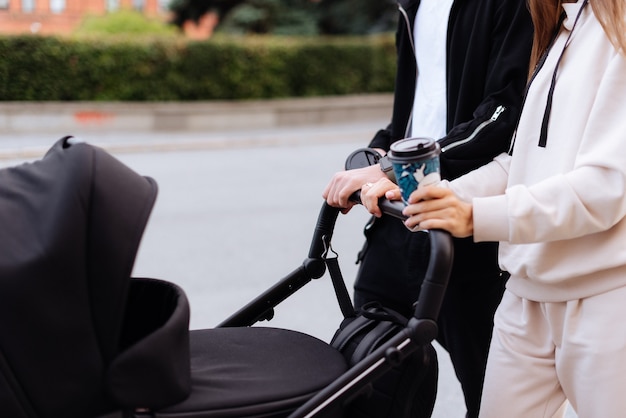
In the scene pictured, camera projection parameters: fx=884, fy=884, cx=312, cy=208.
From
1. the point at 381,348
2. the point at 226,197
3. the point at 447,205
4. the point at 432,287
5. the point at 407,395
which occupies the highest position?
the point at 447,205

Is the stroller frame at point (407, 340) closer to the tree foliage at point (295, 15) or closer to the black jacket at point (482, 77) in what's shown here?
the black jacket at point (482, 77)

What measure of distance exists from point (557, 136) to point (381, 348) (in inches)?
23.0

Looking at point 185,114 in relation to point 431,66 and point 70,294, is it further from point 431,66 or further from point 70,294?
point 70,294

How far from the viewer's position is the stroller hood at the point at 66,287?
1.71 metres

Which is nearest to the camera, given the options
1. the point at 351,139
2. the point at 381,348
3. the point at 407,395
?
the point at 381,348

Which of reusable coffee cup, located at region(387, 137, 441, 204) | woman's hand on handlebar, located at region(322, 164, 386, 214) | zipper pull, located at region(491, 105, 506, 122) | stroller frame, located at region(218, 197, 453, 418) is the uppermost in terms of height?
reusable coffee cup, located at region(387, 137, 441, 204)

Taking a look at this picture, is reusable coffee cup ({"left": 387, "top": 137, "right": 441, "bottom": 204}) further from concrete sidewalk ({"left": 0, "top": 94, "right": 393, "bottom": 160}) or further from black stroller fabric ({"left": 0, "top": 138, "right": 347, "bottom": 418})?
concrete sidewalk ({"left": 0, "top": 94, "right": 393, "bottom": 160})

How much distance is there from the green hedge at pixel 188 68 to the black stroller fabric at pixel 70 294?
12.3m

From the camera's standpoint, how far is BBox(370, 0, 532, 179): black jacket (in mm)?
2266

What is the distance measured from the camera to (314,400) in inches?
71.8

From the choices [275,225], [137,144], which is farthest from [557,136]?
[137,144]

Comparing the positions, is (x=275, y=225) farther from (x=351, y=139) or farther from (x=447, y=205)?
(x=351, y=139)

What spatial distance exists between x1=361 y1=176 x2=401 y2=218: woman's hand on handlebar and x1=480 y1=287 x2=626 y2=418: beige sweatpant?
37cm

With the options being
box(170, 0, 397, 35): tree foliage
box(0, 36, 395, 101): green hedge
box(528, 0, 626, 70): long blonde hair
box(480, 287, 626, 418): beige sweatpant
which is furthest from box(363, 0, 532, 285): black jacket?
box(170, 0, 397, 35): tree foliage
